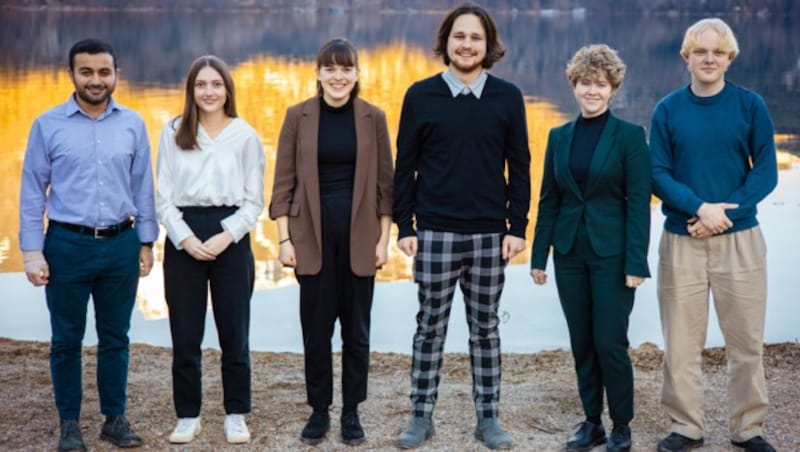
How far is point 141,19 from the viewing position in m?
79.9

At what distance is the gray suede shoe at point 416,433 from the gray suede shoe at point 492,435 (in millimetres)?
255

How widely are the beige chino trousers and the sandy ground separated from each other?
0.24 metres

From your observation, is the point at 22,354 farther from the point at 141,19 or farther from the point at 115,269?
the point at 141,19

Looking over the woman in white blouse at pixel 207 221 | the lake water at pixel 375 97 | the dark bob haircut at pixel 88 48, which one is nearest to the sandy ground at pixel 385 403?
the woman in white blouse at pixel 207 221

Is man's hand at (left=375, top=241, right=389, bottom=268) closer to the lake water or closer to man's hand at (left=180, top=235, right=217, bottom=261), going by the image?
man's hand at (left=180, top=235, right=217, bottom=261)

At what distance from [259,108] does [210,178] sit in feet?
58.2

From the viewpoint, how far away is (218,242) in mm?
4984

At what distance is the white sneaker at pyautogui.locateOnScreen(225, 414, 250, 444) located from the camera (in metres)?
5.22

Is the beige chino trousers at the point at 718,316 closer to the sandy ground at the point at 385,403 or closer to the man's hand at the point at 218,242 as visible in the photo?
the sandy ground at the point at 385,403

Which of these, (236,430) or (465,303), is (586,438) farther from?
(236,430)

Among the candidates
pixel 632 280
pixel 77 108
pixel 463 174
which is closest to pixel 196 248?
pixel 77 108

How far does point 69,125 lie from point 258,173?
0.94 metres

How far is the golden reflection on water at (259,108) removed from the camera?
1084 centimetres

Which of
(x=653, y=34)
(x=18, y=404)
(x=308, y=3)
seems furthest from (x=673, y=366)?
(x=308, y=3)
